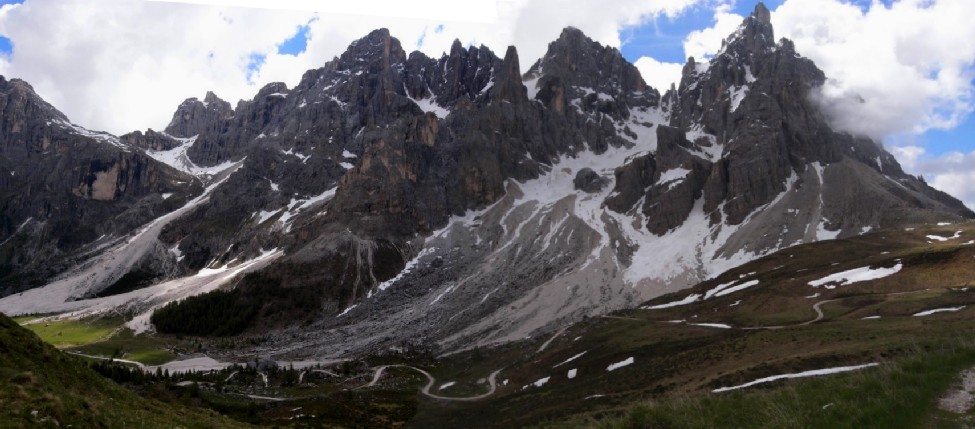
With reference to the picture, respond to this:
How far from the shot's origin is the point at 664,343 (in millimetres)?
65250

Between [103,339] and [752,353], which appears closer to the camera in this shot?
[752,353]

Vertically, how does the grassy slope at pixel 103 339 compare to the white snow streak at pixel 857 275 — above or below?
above

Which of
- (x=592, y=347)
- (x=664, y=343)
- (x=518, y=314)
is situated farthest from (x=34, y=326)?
(x=664, y=343)

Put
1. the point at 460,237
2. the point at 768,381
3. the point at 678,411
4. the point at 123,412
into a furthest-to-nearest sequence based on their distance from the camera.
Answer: the point at 460,237 → the point at 768,381 → the point at 123,412 → the point at 678,411

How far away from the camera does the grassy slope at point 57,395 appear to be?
19.9 meters

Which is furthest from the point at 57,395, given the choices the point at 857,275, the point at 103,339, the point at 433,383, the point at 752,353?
the point at 103,339

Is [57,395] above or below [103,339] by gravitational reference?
above

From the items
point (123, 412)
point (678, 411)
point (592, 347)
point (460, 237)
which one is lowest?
point (592, 347)

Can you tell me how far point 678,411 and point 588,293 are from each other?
4871 inches

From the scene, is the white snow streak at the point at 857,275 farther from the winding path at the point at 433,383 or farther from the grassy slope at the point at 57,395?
the grassy slope at the point at 57,395

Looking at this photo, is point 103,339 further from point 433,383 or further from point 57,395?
point 57,395

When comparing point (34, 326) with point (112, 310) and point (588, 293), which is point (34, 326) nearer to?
point (112, 310)

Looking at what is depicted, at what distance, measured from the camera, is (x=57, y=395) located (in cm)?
2175

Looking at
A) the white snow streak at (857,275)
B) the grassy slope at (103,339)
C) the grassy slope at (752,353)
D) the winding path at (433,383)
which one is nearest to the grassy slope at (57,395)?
the grassy slope at (752,353)
